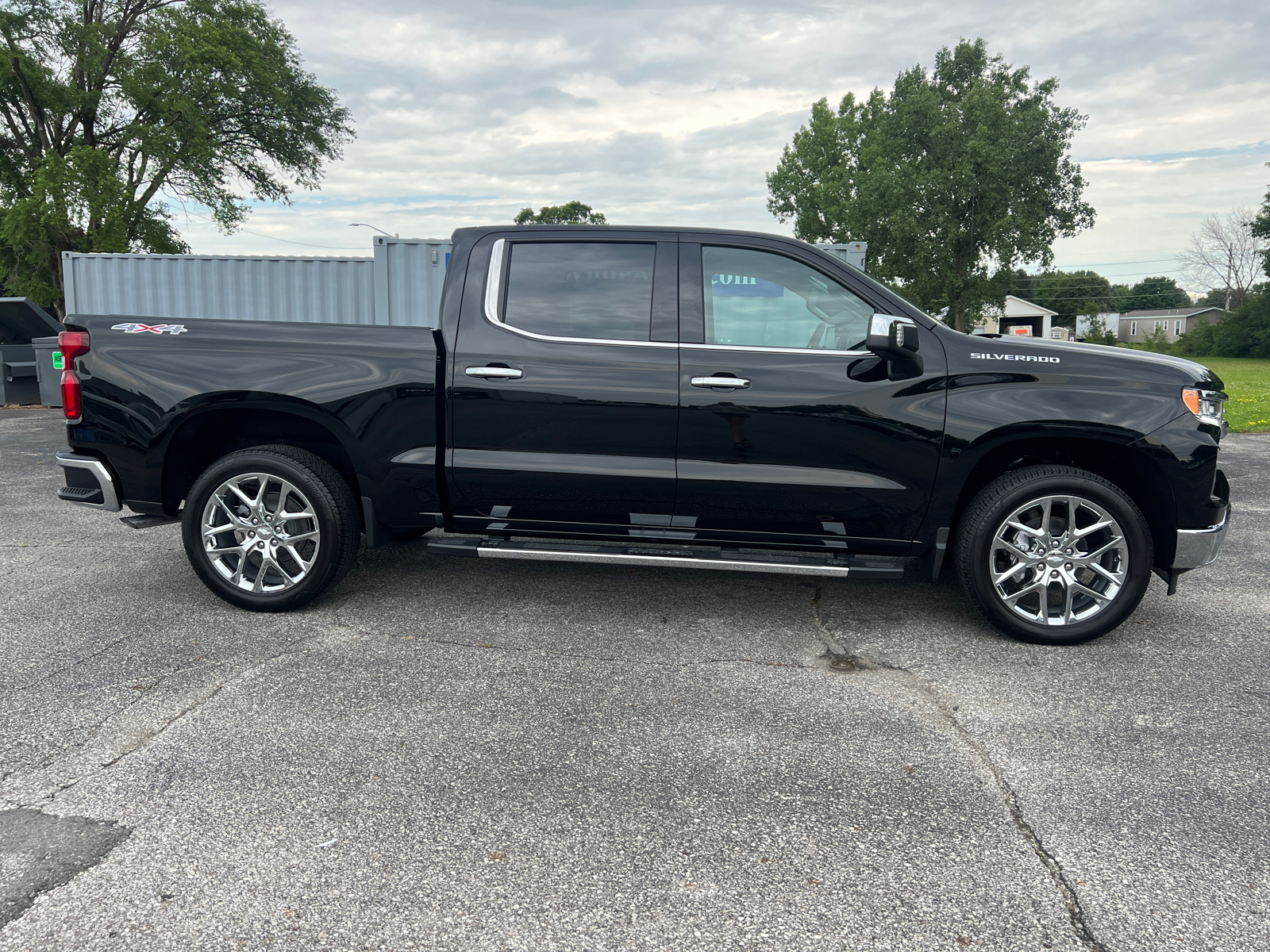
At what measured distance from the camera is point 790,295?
4441 mm

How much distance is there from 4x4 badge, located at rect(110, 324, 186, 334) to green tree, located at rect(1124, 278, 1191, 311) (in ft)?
459

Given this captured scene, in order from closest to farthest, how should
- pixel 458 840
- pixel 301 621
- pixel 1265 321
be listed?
pixel 458 840 → pixel 301 621 → pixel 1265 321

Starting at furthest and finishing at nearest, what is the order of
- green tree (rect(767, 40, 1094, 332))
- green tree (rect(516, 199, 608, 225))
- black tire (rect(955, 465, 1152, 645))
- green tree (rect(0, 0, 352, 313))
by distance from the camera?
green tree (rect(516, 199, 608, 225)) < green tree (rect(767, 40, 1094, 332)) < green tree (rect(0, 0, 352, 313)) < black tire (rect(955, 465, 1152, 645))

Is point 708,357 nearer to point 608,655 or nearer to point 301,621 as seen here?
point 608,655

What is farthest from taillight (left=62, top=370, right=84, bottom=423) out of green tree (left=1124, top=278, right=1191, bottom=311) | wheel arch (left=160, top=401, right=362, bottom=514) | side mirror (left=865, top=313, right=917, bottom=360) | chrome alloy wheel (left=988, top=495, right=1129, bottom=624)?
green tree (left=1124, top=278, right=1191, bottom=311)

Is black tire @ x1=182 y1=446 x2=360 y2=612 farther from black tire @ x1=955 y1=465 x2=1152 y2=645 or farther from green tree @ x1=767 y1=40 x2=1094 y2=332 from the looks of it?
green tree @ x1=767 y1=40 x2=1094 y2=332

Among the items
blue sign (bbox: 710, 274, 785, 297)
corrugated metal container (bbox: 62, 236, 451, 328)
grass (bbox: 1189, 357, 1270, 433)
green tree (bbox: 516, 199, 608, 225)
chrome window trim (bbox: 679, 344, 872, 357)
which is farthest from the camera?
green tree (bbox: 516, 199, 608, 225)

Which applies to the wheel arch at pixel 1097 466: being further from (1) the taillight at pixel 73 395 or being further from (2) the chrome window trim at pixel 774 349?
(1) the taillight at pixel 73 395

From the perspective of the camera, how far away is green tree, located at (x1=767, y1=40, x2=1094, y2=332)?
136ft

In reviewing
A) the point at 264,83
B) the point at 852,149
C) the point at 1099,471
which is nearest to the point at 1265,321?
the point at 852,149

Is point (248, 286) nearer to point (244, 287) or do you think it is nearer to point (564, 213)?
point (244, 287)

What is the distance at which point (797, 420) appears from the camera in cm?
430

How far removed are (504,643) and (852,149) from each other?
55.7 metres

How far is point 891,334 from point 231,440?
348 cm
